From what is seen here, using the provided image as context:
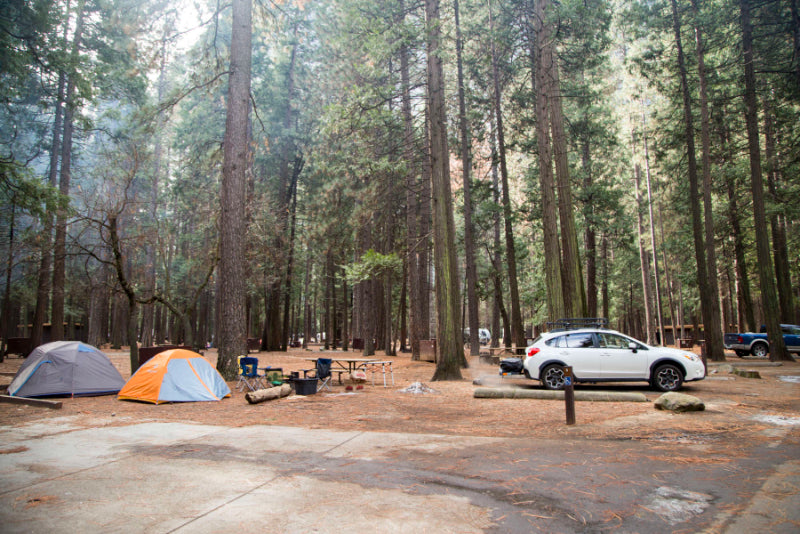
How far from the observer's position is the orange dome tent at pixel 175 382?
1035 cm

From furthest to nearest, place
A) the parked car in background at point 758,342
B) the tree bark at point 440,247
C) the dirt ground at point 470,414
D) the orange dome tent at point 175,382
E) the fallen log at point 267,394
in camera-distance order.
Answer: the parked car in background at point 758,342
the tree bark at point 440,247
the orange dome tent at point 175,382
the fallen log at point 267,394
the dirt ground at point 470,414

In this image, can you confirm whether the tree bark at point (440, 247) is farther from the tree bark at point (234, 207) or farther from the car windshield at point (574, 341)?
the tree bark at point (234, 207)

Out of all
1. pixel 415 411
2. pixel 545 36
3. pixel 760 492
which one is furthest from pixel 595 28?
pixel 760 492

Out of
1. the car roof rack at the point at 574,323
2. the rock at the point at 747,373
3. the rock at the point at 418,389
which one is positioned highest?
the car roof rack at the point at 574,323

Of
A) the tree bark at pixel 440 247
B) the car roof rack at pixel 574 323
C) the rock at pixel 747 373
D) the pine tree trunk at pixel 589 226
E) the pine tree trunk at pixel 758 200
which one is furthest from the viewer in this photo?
the pine tree trunk at pixel 589 226

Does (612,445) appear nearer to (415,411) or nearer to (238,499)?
(415,411)

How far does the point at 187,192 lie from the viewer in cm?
2566

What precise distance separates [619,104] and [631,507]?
111ft

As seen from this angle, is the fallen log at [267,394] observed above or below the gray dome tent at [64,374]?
below

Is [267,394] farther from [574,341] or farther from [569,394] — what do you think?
[574,341]

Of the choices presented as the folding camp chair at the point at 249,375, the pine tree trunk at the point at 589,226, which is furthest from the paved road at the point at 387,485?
the pine tree trunk at the point at 589,226

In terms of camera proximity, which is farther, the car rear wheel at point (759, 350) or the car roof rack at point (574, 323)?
the car rear wheel at point (759, 350)

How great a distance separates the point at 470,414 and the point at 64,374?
9878mm

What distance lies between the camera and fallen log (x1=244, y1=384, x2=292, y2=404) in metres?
10.0
